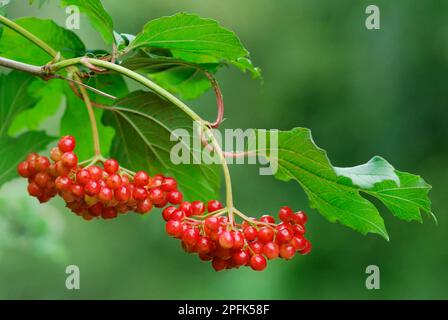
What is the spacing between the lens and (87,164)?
1.12m

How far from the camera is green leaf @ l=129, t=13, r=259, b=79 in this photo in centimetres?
102

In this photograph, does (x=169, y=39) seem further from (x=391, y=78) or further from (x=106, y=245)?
(x=106, y=245)

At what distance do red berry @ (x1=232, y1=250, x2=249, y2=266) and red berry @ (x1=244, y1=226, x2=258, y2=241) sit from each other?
0.07ft

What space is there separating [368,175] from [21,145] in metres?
0.77

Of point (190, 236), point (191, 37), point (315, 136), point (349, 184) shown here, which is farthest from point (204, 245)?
point (315, 136)

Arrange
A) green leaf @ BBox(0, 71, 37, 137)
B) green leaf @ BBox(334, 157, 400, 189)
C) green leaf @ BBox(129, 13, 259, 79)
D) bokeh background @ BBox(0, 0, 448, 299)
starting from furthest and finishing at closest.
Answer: bokeh background @ BBox(0, 0, 448, 299)
green leaf @ BBox(0, 71, 37, 137)
green leaf @ BBox(129, 13, 259, 79)
green leaf @ BBox(334, 157, 400, 189)

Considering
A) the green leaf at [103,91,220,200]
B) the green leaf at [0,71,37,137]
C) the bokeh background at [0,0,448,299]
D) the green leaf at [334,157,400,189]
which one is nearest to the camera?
the green leaf at [334,157,400,189]

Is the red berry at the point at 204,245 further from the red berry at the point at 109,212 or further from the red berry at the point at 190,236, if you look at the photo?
the red berry at the point at 109,212

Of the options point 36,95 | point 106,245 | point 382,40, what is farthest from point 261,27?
point 36,95

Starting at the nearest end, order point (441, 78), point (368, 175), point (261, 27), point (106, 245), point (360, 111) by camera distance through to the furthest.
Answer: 1. point (368, 175)
2. point (441, 78)
3. point (360, 111)
4. point (261, 27)
5. point (106, 245)

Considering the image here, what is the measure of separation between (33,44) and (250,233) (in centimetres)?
57

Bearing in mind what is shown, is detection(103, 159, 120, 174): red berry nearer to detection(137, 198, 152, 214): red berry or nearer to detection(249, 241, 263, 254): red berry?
detection(137, 198, 152, 214): red berry

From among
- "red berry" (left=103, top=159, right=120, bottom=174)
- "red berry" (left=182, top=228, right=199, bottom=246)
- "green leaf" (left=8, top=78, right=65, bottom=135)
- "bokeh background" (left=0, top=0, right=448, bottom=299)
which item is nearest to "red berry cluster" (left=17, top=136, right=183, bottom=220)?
"red berry" (left=103, top=159, right=120, bottom=174)

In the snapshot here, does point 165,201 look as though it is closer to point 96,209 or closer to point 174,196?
point 174,196
